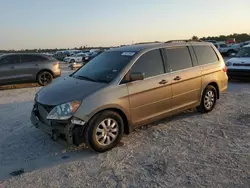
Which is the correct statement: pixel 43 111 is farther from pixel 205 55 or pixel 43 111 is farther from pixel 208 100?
pixel 205 55

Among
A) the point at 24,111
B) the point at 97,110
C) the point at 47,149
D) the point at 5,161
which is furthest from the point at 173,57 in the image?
the point at 24,111

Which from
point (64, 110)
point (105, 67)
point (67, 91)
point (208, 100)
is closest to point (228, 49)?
point (208, 100)

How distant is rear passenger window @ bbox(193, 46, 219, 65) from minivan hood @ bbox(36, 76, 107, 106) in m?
2.78

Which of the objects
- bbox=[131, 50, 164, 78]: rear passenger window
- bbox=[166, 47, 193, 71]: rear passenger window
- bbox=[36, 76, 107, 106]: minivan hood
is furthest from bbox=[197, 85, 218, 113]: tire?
bbox=[36, 76, 107, 106]: minivan hood

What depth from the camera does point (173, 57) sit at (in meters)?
5.97

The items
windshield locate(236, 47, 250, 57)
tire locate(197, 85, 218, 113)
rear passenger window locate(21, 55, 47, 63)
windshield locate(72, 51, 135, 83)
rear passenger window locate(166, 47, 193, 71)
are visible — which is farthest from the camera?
rear passenger window locate(21, 55, 47, 63)

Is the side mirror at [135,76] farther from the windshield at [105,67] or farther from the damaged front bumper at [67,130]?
the damaged front bumper at [67,130]

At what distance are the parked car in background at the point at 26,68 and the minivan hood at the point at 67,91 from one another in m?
8.13

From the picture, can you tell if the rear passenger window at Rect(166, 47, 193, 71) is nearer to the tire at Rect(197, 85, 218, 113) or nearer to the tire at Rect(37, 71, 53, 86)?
the tire at Rect(197, 85, 218, 113)

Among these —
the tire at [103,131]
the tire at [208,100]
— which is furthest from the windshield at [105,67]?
the tire at [208,100]

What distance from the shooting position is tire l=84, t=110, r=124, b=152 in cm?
452

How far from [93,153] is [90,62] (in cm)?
224

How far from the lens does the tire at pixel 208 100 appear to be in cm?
672

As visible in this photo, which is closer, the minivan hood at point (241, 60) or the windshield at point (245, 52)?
the minivan hood at point (241, 60)
